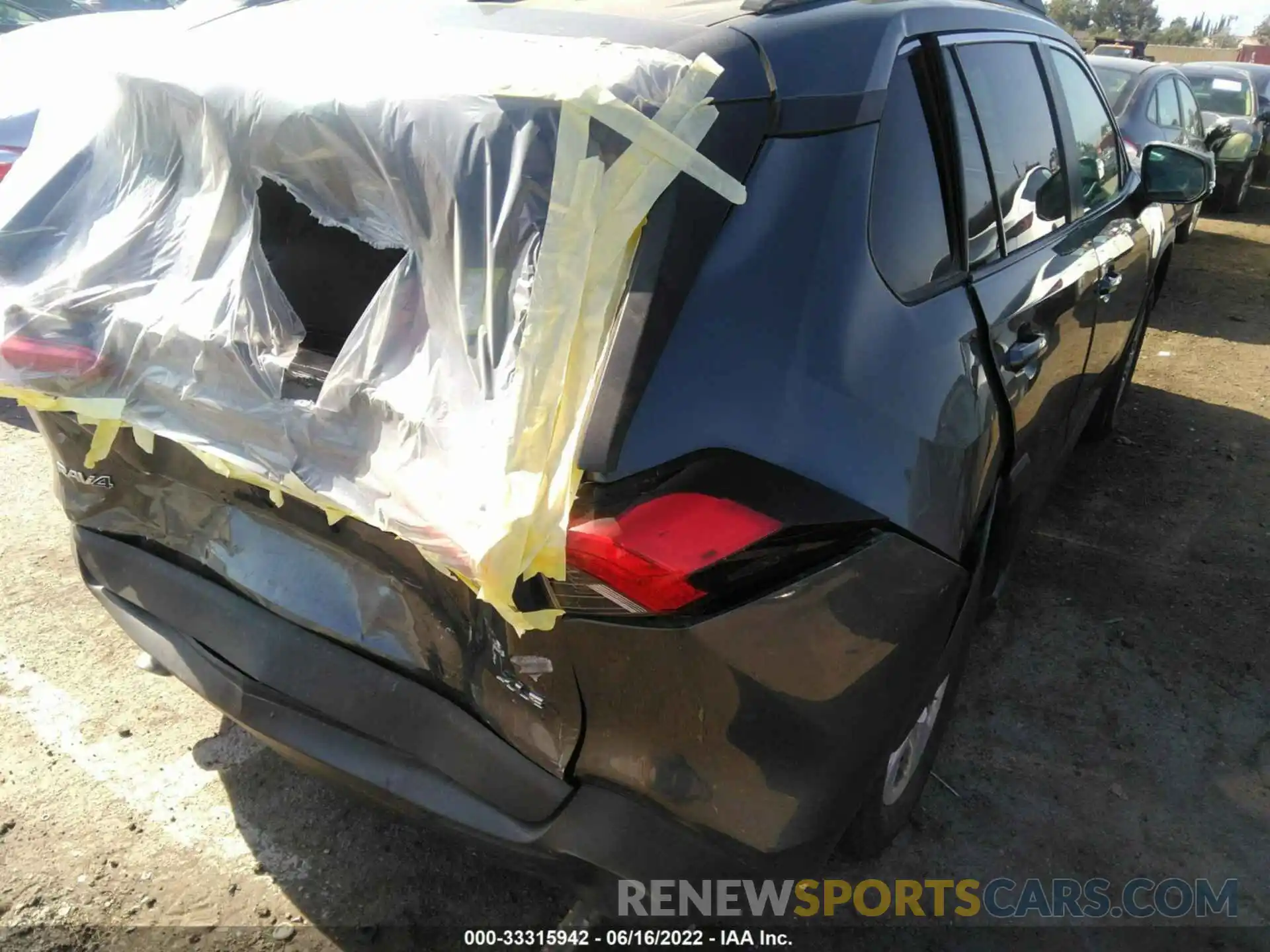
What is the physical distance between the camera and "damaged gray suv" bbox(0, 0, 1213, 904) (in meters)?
1.43

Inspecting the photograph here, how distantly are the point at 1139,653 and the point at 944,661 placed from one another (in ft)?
5.17

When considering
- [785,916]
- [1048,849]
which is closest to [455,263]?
[785,916]

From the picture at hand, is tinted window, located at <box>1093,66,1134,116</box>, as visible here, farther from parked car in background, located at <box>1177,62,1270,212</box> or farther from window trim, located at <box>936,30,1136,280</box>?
window trim, located at <box>936,30,1136,280</box>

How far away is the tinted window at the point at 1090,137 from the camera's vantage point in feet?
10.3

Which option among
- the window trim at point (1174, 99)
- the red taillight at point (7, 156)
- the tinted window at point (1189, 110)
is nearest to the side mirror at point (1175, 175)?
the window trim at point (1174, 99)

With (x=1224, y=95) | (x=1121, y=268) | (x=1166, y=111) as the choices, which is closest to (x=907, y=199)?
(x=1121, y=268)

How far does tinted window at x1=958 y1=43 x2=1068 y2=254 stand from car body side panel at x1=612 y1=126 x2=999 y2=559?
81cm

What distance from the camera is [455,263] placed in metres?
1.56

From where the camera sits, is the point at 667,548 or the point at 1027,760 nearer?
the point at 667,548

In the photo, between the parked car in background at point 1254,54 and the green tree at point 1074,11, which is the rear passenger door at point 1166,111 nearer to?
the parked car in background at point 1254,54

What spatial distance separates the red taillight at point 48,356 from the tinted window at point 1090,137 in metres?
2.79

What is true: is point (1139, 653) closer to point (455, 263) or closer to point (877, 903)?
point (877, 903)

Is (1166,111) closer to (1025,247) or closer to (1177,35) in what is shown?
(1025,247)

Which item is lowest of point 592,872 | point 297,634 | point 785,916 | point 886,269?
point 785,916
